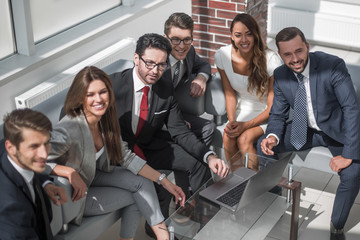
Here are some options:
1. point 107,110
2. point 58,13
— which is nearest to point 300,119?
point 107,110

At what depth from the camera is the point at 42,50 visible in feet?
15.6

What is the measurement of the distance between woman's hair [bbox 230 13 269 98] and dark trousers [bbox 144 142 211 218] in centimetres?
70

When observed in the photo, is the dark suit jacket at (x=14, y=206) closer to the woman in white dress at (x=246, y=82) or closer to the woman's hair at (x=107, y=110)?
the woman's hair at (x=107, y=110)

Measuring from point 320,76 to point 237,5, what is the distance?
176 cm

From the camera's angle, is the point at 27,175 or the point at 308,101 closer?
the point at 27,175

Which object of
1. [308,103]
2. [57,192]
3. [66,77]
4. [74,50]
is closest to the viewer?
[57,192]

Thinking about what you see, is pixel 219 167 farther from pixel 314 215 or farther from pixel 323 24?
pixel 323 24

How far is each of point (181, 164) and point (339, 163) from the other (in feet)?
3.30

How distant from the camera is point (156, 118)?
A: 148 inches

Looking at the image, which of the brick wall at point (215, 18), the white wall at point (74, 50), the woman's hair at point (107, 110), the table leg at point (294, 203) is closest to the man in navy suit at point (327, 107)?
the table leg at point (294, 203)

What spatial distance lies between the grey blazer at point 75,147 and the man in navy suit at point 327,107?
48.6 inches

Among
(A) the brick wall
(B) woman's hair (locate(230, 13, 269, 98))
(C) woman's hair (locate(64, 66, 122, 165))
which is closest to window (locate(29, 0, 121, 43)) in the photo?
(A) the brick wall

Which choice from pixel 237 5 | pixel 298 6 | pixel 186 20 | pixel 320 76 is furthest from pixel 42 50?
pixel 298 6

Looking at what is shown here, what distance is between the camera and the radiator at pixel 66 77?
4457 millimetres
